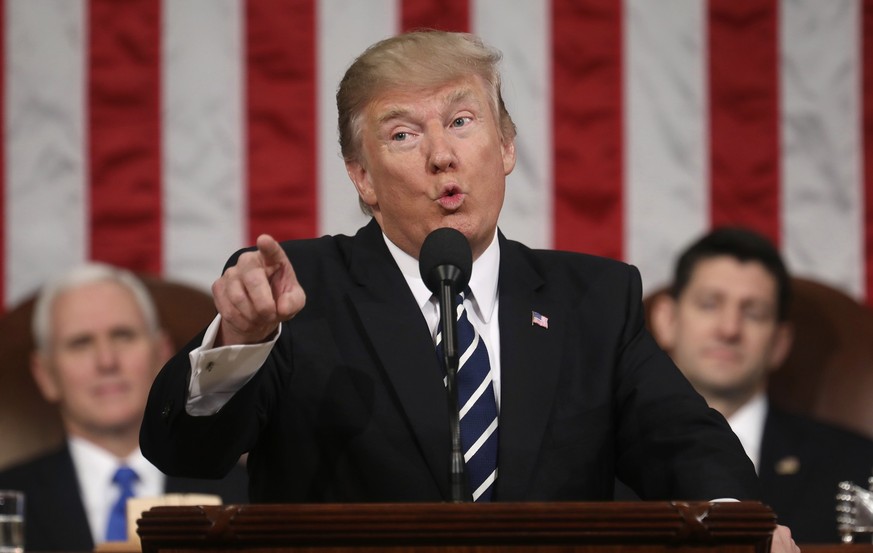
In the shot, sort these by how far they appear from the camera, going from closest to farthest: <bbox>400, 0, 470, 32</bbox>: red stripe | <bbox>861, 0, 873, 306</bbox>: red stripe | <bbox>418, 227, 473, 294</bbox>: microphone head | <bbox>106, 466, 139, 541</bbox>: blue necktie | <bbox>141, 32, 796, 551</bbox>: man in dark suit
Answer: <bbox>418, 227, 473, 294</bbox>: microphone head → <bbox>141, 32, 796, 551</bbox>: man in dark suit → <bbox>106, 466, 139, 541</bbox>: blue necktie → <bbox>400, 0, 470, 32</bbox>: red stripe → <bbox>861, 0, 873, 306</bbox>: red stripe

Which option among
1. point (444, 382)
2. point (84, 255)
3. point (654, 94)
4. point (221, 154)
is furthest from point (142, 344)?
point (444, 382)

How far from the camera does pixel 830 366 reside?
15.3ft

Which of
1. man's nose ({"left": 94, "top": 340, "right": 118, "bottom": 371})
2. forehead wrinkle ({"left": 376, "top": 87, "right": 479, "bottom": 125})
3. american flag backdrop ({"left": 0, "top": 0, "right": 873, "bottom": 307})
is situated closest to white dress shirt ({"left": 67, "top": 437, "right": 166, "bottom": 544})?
man's nose ({"left": 94, "top": 340, "right": 118, "bottom": 371})

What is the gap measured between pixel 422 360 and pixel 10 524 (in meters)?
1.54

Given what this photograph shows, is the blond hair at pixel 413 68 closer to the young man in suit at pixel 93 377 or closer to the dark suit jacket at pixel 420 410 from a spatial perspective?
the dark suit jacket at pixel 420 410

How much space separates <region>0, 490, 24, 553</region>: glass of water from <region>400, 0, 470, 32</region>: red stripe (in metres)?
2.27

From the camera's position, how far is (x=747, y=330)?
464 centimetres

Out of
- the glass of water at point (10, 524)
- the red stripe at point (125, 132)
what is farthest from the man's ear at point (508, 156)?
the red stripe at point (125, 132)

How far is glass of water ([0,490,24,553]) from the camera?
11.0ft

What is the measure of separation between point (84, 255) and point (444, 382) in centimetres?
273

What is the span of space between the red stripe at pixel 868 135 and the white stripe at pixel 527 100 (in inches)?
46.0

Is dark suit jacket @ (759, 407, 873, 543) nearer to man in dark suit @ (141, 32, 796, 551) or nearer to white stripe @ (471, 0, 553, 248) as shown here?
white stripe @ (471, 0, 553, 248)

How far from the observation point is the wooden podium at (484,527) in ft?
5.46

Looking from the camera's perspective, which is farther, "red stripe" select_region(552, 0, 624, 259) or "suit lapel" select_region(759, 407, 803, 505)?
"red stripe" select_region(552, 0, 624, 259)
